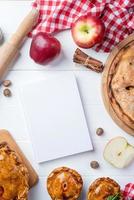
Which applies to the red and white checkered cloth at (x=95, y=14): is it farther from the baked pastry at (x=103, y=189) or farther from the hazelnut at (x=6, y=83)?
the baked pastry at (x=103, y=189)

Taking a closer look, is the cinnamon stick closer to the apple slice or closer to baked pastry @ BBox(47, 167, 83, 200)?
the apple slice

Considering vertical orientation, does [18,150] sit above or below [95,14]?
below

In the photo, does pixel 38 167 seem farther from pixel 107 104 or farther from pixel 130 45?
pixel 130 45

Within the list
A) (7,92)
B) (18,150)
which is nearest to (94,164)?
(18,150)

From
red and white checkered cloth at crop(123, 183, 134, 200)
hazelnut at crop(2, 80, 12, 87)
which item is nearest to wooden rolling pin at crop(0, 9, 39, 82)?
hazelnut at crop(2, 80, 12, 87)

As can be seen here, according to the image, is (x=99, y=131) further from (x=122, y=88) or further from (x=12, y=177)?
(x=12, y=177)
